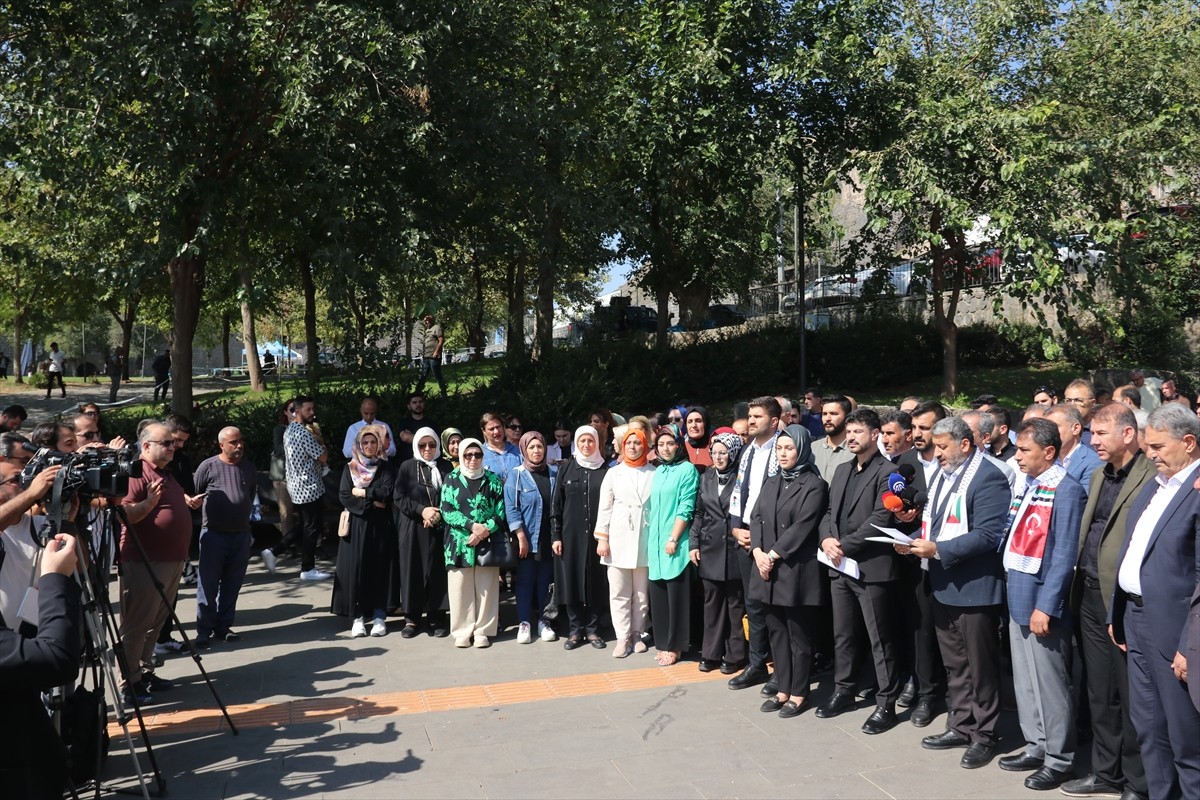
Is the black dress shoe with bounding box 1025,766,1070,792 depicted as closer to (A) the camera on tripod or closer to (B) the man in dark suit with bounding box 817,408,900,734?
(B) the man in dark suit with bounding box 817,408,900,734

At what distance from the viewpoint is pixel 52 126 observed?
1016cm

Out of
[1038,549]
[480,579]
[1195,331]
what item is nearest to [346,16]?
[480,579]

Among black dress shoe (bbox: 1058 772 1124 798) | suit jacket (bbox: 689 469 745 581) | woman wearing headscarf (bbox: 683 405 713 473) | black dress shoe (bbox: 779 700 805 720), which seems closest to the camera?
black dress shoe (bbox: 1058 772 1124 798)

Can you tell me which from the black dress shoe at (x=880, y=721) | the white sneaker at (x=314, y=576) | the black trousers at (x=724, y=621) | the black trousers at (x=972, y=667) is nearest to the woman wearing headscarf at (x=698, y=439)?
the black trousers at (x=724, y=621)

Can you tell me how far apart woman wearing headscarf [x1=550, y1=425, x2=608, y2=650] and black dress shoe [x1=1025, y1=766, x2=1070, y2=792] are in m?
3.92

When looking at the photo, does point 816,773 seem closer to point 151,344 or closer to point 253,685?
point 253,685

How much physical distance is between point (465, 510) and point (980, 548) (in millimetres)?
4326

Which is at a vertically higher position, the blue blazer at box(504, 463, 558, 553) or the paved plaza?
the blue blazer at box(504, 463, 558, 553)

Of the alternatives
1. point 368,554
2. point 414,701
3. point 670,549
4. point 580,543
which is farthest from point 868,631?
point 368,554

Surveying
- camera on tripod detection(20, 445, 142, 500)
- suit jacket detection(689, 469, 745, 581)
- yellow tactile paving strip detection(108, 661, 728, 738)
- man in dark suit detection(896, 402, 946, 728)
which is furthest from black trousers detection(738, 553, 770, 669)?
camera on tripod detection(20, 445, 142, 500)

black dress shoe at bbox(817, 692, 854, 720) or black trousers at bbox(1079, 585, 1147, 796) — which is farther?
black dress shoe at bbox(817, 692, 854, 720)

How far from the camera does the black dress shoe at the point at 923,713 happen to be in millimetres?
6410

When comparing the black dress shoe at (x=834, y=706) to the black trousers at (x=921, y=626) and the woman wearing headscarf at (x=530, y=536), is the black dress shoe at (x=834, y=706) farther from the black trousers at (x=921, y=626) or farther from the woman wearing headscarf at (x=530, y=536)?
the woman wearing headscarf at (x=530, y=536)

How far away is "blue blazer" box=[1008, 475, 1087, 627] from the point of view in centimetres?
543
